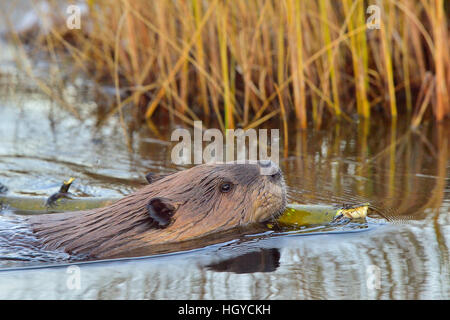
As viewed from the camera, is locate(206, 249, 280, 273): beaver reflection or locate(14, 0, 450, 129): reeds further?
locate(14, 0, 450, 129): reeds

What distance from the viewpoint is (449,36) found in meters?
7.08

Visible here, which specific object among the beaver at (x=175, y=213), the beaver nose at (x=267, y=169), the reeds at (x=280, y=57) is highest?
the reeds at (x=280, y=57)

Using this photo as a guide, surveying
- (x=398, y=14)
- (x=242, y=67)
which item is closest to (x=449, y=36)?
(x=398, y=14)

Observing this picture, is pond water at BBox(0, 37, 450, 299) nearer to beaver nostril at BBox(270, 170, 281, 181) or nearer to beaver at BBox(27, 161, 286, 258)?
beaver at BBox(27, 161, 286, 258)

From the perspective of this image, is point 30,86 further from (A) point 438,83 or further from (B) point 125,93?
(A) point 438,83

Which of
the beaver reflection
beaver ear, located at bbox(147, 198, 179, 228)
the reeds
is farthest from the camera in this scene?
the reeds

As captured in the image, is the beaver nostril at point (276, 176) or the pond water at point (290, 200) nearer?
the pond water at point (290, 200)

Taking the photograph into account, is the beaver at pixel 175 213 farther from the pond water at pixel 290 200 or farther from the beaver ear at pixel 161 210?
the pond water at pixel 290 200

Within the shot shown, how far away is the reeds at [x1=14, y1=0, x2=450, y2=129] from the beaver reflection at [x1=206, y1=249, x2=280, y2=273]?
2468 mm

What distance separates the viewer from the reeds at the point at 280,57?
650 cm

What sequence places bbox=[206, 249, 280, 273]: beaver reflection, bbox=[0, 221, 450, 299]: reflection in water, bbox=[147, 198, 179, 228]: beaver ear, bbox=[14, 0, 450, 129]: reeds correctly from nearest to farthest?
1. bbox=[0, 221, 450, 299]: reflection in water
2. bbox=[206, 249, 280, 273]: beaver reflection
3. bbox=[147, 198, 179, 228]: beaver ear
4. bbox=[14, 0, 450, 129]: reeds

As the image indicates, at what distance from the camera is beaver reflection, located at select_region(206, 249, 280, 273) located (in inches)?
146

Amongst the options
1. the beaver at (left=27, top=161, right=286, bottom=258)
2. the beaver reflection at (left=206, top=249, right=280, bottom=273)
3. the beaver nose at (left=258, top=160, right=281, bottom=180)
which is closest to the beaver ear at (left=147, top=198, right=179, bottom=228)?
the beaver at (left=27, top=161, right=286, bottom=258)

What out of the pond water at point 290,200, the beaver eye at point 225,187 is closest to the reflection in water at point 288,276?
the pond water at point 290,200
